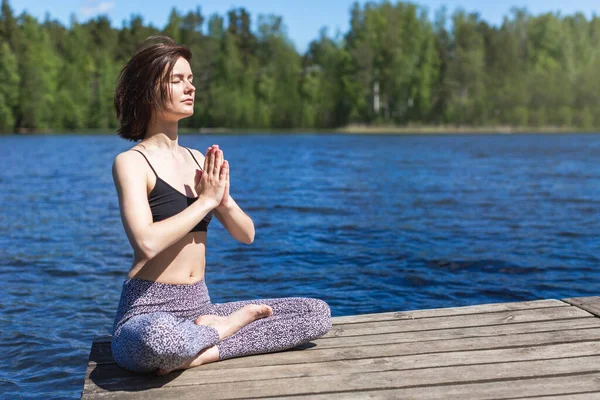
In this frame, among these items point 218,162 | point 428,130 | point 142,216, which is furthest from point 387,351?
point 428,130

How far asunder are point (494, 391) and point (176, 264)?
1.89 metres

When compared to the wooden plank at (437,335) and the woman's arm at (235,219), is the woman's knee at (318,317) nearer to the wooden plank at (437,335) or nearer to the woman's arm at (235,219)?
the wooden plank at (437,335)

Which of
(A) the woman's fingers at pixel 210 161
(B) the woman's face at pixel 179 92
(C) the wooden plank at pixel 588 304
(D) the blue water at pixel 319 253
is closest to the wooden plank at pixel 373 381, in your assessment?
(C) the wooden plank at pixel 588 304

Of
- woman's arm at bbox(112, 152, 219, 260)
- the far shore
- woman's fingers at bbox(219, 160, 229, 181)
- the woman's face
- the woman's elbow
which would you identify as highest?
the woman's face

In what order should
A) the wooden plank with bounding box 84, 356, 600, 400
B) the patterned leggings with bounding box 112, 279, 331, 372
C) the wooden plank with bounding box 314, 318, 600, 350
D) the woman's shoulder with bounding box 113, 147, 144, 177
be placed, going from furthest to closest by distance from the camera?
the wooden plank with bounding box 314, 318, 600, 350 < the woman's shoulder with bounding box 113, 147, 144, 177 < the patterned leggings with bounding box 112, 279, 331, 372 < the wooden plank with bounding box 84, 356, 600, 400

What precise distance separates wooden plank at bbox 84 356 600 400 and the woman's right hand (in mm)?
1018

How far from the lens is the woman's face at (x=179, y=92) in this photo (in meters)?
4.15

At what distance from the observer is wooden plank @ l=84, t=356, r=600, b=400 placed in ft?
12.1

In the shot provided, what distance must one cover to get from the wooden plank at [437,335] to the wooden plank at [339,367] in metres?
0.29

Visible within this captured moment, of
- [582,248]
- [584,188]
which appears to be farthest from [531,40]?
[582,248]

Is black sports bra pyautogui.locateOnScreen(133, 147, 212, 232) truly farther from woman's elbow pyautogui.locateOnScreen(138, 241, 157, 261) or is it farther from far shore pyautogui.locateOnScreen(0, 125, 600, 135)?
far shore pyautogui.locateOnScreen(0, 125, 600, 135)

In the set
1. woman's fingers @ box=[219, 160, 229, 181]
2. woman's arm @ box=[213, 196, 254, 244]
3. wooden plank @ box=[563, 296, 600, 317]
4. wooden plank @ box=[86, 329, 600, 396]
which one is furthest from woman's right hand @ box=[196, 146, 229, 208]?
wooden plank @ box=[563, 296, 600, 317]

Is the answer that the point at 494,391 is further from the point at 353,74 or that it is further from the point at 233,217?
the point at 353,74

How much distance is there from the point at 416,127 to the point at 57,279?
9425cm
